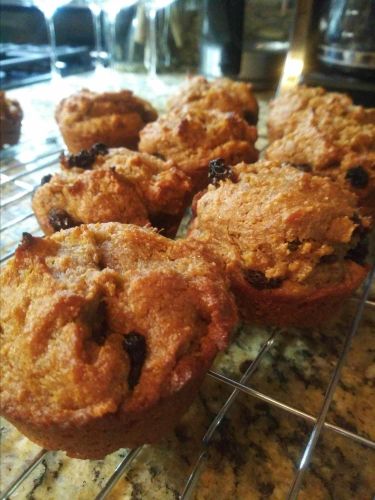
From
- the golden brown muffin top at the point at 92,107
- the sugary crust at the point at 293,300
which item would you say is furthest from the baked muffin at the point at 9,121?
the sugary crust at the point at 293,300

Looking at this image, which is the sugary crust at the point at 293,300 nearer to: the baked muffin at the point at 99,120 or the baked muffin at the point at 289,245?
the baked muffin at the point at 289,245

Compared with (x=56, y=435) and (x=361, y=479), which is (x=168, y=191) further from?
(x=361, y=479)

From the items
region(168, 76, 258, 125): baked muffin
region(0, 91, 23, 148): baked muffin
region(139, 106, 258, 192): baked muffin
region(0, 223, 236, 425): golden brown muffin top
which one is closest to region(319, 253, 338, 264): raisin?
region(0, 223, 236, 425): golden brown muffin top

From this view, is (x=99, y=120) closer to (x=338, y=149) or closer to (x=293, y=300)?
(x=338, y=149)

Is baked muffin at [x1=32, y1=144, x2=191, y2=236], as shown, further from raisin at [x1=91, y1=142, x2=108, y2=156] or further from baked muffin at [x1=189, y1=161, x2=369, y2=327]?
baked muffin at [x1=189, y1=161, x2=369, y2=327]

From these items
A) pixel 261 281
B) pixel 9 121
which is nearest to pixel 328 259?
pixel 261 281

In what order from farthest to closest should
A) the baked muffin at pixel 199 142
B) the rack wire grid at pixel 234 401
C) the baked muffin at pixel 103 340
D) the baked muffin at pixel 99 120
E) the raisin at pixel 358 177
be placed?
the baked muffin at pixel 99 120 < the baked muffin at pixel 199 142 < the raisin at pixel 358 177 < the rack wire grid at pixel 234 401 < the baked muffin at pixel 103 340
